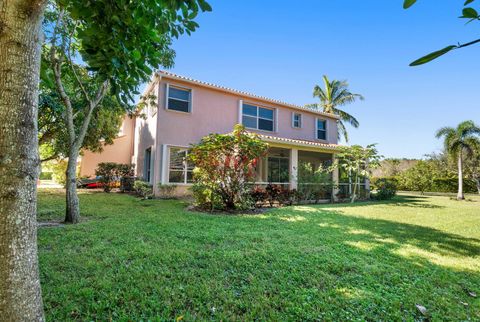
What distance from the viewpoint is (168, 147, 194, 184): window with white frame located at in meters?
11.7

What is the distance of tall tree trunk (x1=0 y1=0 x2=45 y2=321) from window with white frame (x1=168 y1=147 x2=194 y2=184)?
33.7 ft

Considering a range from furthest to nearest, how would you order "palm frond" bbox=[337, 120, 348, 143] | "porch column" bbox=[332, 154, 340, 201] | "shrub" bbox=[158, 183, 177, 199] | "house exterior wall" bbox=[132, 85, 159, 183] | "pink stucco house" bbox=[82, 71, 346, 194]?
"palm frond" bbox=[337, 120, 348, 143] → "porch column" bbox=[332, 154, 340, 201] → "house exterior wall" bbox=[132, 85, 159, 183] → "pink stucco house" bbox=[82, 71, 346, 194] → "shrub" bbox=[158, 183, 177, 199]

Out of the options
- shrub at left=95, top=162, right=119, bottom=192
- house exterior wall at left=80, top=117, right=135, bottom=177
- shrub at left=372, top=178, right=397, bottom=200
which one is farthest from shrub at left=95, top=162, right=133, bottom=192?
shrub at left=372, top=178, right=397, bottom=200

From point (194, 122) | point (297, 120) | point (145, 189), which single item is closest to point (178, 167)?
point (145, 189)

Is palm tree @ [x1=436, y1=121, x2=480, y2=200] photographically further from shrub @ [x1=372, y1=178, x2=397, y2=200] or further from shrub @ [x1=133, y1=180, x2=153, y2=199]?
shrub @ [x1=133, y1=180, x2=153, y2=199]

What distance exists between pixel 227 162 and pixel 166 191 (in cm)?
450

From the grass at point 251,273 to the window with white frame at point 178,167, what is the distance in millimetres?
5992

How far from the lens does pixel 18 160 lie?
4.81 feet

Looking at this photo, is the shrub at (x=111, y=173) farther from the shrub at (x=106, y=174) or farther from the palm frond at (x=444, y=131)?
the palm frond at (x=444, y=131)

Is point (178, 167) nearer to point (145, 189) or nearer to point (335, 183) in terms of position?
point (145, 189)

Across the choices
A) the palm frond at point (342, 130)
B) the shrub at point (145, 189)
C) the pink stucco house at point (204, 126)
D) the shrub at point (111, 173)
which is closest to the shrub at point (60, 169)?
the shrub at point (111, 173)

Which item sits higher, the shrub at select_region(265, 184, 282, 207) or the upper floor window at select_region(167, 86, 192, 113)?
the upper floor window at select_region(167, 86, 192, 113)

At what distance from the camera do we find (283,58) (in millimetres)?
12547

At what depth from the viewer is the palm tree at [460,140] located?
17.0 m
